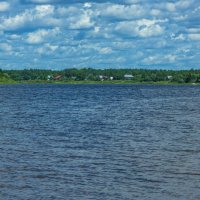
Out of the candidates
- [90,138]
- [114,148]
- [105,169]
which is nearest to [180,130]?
[90,138]

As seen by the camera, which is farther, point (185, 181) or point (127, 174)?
point (127, 174)

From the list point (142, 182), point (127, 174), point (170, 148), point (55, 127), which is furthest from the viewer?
point (55, 127)

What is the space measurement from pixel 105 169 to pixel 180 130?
80.1 feet

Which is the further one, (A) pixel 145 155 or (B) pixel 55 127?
(B) pixel 55 127

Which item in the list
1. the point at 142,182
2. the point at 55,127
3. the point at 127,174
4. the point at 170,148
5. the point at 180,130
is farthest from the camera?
the point at 55,127

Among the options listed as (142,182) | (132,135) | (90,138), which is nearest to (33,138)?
(90,138)

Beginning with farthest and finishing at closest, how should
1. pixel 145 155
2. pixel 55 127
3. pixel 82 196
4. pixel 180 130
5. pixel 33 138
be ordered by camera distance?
1. pixel 55 127
2. pixel 180 130
3. pixel 33 138
4. pixel 145 155
5. pixel 82 196

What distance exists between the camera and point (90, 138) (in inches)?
A: 1978

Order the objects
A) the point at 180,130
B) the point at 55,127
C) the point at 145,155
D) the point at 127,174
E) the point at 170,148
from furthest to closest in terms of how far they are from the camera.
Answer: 1. the point at 55,127
2. the point at 180,130
3. the point at 170,148
4. the point at 145,155
5. the point at 127,174

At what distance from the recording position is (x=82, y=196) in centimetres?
2689

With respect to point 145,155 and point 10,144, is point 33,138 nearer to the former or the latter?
point 10,144

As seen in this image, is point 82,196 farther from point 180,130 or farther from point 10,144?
point 180,130

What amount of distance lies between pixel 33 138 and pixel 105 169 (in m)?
17.1

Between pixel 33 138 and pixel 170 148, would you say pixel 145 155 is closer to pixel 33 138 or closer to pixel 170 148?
pixel 170 148
